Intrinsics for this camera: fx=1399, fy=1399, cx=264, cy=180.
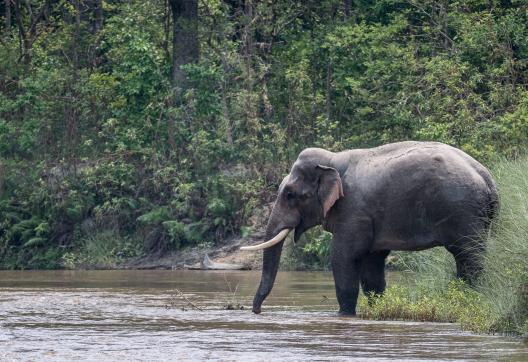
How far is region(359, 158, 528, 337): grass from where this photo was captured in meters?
13.3

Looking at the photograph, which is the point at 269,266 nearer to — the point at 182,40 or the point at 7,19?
the point at 182,40

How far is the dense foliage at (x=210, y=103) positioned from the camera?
94.0 ft

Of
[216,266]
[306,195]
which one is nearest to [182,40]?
[216,266]

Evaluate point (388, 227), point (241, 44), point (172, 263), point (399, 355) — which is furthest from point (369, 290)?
point (241, 44)

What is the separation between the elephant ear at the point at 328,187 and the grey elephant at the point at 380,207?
0.01 m

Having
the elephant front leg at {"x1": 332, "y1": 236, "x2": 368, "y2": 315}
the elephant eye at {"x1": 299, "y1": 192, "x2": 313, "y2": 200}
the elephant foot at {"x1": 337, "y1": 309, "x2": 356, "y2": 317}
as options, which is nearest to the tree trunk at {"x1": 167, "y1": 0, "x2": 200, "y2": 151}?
the elephant eye at {"x1": 299, "y1": 192, "x2": 313, "y2": 200}

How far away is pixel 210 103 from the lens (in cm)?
3091

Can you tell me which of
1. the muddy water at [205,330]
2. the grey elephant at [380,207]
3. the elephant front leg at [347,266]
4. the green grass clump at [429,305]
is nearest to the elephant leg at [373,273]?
the grey elephant at [380,207]

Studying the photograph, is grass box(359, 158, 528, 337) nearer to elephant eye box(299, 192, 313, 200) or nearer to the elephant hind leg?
the elephant hind leg

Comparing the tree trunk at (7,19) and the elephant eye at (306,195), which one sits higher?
the tree trunk at (7,19)

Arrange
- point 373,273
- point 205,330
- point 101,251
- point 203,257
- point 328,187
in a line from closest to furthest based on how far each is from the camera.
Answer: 1. point 205,330
2. point 328,187
3. point 373,273
4. point 203,257
5. point 101,251

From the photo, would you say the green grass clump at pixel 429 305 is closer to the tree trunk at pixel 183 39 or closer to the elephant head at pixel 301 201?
the elephant head at pixel 301 201

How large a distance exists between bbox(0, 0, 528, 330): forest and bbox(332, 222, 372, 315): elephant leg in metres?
9.21

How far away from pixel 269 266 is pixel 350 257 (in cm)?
107
